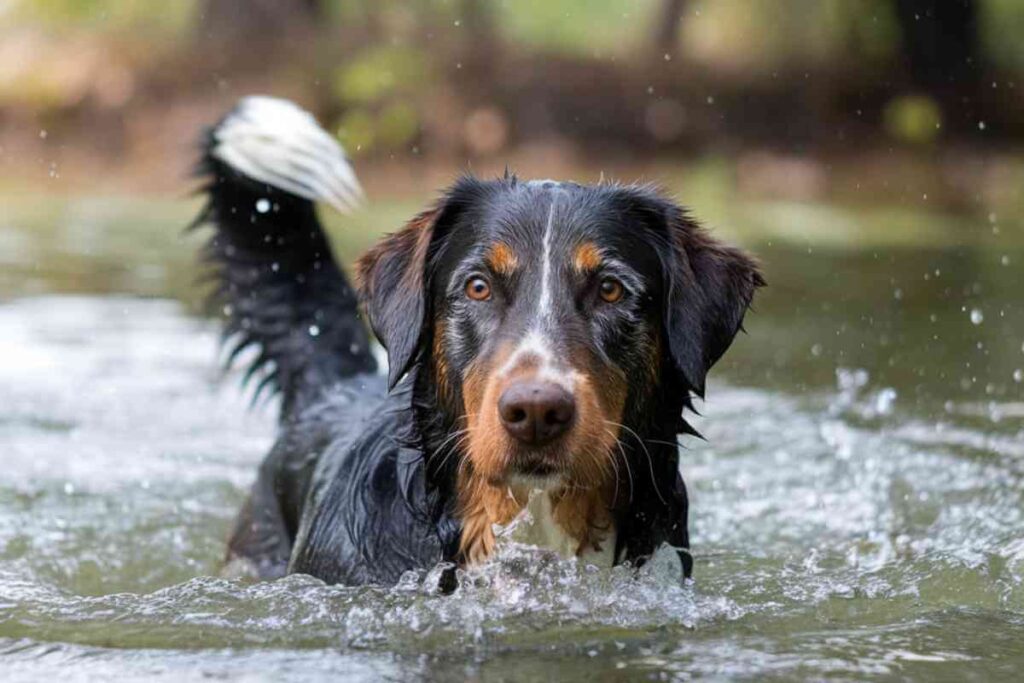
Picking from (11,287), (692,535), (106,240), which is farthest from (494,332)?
(106,240)

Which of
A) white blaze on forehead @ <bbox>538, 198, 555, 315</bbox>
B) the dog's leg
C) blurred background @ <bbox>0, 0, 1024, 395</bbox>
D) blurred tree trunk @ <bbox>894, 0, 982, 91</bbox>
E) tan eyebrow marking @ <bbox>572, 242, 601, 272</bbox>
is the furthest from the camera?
blurred tree trunk @ <bbox>894, 0, 982, 91</bbox>

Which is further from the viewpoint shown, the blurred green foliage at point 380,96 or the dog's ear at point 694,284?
the blurred green foliage at point 380,96

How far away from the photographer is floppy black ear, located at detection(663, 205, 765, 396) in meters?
4.54

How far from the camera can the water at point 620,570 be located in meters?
4.33

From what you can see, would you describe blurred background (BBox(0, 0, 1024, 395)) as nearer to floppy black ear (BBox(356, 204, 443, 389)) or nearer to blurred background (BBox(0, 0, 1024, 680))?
blurred background (BBox(0, 0, 1024, 680))

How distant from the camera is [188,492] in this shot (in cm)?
698

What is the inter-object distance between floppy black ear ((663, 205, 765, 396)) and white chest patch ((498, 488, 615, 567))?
1.82ft

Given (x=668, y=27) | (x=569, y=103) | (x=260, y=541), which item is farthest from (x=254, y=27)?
(x=260, y=541)

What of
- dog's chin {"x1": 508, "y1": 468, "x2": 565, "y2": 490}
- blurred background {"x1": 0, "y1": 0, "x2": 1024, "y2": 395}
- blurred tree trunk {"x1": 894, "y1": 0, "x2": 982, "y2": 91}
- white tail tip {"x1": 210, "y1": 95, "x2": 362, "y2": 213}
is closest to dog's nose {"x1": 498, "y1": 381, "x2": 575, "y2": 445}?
dog's chin {"x1": 508, "y1": 468, "x2": 565, "y2": 490}

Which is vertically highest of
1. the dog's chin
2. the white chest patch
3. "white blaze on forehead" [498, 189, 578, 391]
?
"white blaze on forehead" [498, 189, 578, 391]

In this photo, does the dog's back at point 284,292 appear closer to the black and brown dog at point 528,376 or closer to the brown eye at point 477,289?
the black and brown dog at point 528,376

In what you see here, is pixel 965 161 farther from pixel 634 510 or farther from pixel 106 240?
pixel 634 510

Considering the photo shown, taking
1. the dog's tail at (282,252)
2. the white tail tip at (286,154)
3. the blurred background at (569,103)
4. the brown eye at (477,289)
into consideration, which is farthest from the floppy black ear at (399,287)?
the blurred background at (569,103)

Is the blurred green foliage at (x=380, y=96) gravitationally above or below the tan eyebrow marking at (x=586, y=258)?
above
